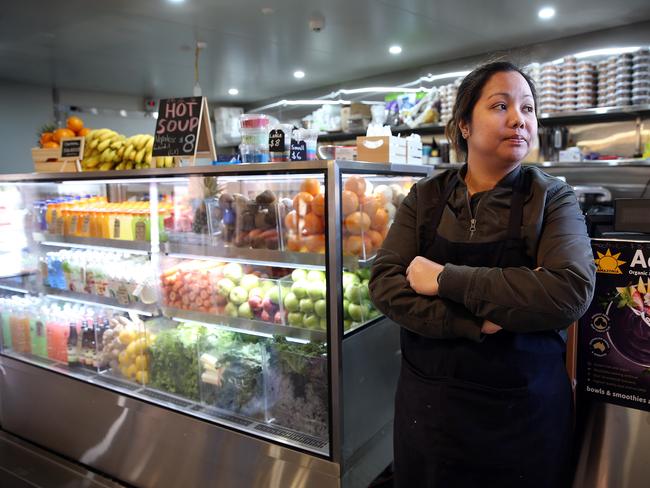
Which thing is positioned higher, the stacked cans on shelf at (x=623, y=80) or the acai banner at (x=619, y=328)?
the stacked cans on shelf at (x=623, y=80)

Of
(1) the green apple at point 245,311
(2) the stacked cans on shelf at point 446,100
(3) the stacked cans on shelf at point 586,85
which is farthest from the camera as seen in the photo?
(2) the stacked cans on shelf at point 446,100

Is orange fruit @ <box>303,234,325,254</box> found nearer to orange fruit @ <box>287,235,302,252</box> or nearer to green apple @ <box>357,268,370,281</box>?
orange fruit @ <box>287,235,302,252</box>

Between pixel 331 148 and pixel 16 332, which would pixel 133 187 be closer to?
pixel 16 332

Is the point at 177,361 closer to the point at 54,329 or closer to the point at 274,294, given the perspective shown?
the point at 274,294

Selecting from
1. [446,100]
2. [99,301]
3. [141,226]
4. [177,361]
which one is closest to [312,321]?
[177,361]

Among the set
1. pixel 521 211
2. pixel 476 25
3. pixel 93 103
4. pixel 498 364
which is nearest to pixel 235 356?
pixel 498 364

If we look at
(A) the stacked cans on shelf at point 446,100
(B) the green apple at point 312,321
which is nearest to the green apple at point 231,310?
(B) the green apple at point 312,321

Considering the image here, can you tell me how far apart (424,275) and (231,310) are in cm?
131

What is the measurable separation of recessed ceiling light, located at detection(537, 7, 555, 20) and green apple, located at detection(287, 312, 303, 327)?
11.6 ft

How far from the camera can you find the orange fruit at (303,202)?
2217 mm

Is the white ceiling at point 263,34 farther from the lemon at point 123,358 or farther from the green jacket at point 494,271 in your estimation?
the green jacket at point 494,271

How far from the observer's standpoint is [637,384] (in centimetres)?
156

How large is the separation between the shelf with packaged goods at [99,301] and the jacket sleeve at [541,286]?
203cm

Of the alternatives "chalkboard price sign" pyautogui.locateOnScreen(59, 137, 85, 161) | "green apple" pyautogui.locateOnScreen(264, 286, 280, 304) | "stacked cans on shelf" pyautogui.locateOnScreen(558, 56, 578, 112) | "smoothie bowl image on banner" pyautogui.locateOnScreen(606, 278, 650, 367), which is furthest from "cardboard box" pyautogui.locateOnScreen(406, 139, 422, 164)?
"stacked cans on shelf" pyautogui.locateOnScreen(558, 56, 578, 112)
